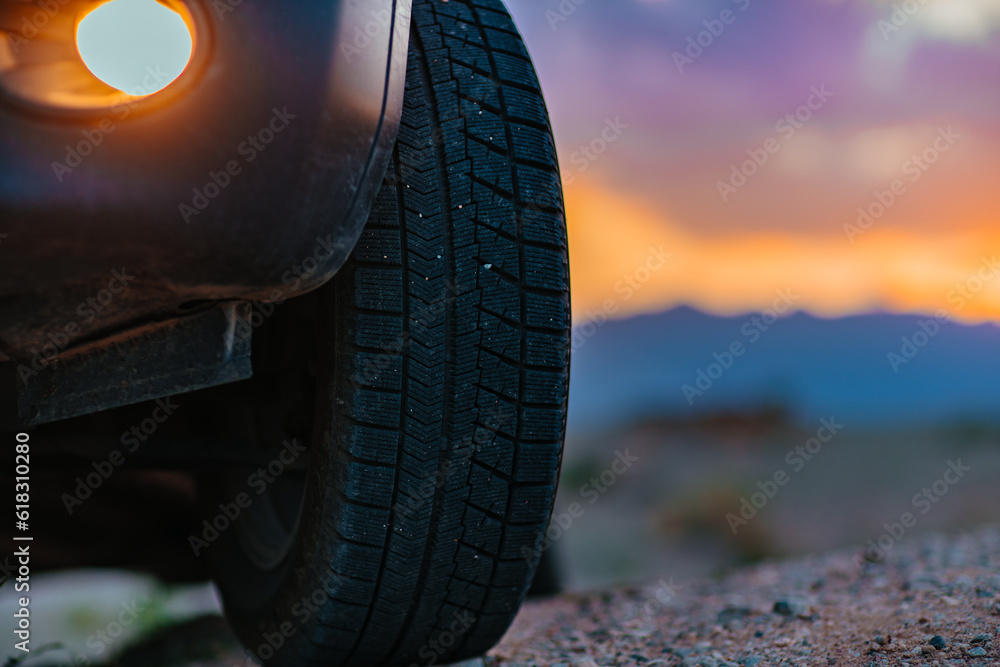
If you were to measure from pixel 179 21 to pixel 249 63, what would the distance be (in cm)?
10

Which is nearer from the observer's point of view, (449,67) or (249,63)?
(249,63)

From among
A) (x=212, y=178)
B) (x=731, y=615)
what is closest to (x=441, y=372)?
(x=212, y=178)

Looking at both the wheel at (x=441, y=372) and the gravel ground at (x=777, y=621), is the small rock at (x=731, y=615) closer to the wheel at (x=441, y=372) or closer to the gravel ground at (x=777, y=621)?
the gravel ground at (x=777, y=621)

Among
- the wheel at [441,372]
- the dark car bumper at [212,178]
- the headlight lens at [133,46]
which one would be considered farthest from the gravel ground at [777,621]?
the headlight lens at [133,46]

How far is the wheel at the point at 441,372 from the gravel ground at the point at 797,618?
1.52 ft

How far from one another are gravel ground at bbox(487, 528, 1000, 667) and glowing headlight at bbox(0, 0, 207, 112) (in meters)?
1.46

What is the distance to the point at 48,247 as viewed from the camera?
1140mm

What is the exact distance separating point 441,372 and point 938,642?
3.59ft

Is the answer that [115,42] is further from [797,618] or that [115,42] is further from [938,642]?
[797,618]

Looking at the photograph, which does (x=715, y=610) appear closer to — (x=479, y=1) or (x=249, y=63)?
(x=479, y=1)

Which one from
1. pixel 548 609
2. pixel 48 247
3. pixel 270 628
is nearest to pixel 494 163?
A: pixel 48 247

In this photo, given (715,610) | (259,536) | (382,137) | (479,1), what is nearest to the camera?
(382,137)

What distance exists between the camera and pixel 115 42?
1.16 m

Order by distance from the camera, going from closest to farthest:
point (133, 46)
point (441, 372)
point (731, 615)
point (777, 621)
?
point (133, 46), point (441, 372), point (777, 621), point (731, 615)
